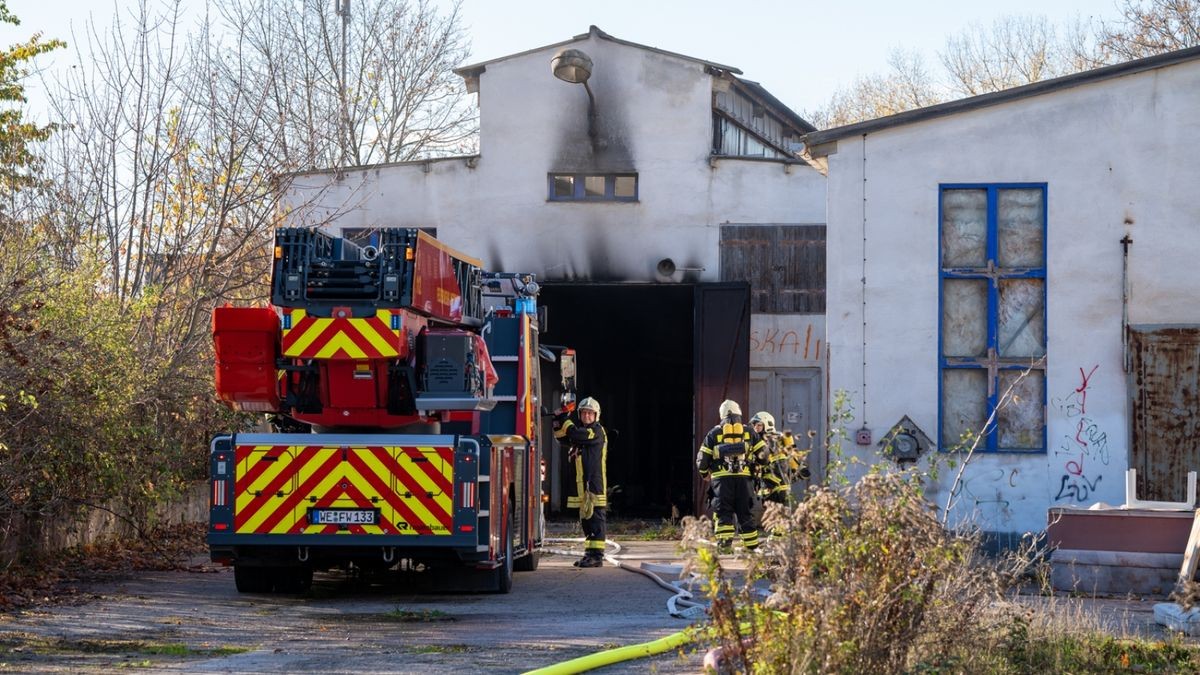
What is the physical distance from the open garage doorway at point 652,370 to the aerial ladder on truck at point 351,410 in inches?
391

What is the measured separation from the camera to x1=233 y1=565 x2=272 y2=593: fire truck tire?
43.0ft

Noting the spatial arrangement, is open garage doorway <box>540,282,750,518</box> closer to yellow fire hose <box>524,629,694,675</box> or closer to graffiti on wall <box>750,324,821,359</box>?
graffiti on wall <box>750,324,821,359</box>

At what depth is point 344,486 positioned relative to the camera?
12.3 meters

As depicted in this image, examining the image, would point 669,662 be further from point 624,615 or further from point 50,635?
point 50,635

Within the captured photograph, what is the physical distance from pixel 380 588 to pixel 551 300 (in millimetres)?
11214

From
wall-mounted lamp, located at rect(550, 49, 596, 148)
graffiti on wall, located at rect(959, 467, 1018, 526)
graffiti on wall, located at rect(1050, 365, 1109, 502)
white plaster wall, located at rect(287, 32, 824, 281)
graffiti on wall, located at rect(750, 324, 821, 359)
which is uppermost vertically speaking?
wall-mounted lamp, located at rect(550, 49, 596, 148)

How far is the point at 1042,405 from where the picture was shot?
15.9m

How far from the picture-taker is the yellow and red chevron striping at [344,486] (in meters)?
12.2

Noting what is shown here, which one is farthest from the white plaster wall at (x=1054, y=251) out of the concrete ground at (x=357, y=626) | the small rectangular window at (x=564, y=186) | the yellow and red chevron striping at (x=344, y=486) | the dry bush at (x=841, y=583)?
the dry bush at (x=841, y=583)

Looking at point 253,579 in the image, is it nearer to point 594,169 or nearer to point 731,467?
point 731,467

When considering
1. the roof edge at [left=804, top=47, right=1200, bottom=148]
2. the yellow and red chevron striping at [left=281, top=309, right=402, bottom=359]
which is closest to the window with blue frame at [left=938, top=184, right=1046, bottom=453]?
the roof edge at [left=804, top=47, right=1200, bottom=148]

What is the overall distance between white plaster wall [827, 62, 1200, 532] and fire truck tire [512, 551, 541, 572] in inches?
145

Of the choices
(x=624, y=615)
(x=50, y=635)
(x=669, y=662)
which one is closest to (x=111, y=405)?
(x=50, y=635)

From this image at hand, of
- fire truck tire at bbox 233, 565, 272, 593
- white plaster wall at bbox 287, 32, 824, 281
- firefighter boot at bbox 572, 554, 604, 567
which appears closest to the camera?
fire truck tire at bbox 233, 565, 272, 593
